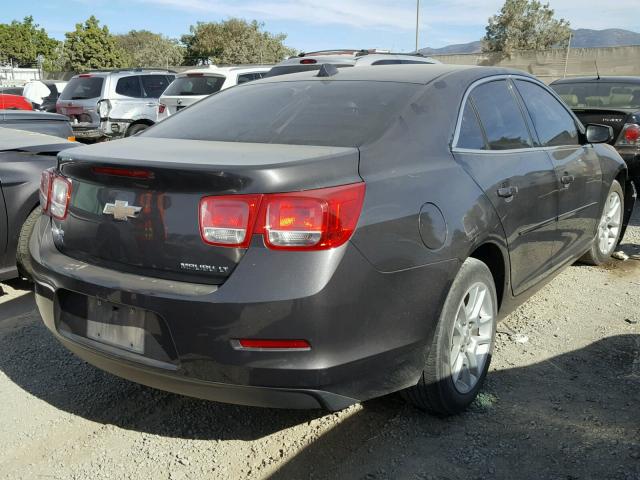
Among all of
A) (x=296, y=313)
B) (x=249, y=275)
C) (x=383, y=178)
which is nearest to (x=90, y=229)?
(x=249, y=275)

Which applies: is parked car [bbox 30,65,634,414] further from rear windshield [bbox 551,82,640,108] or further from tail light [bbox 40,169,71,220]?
rear windshield [bbox 551,82,640,108]

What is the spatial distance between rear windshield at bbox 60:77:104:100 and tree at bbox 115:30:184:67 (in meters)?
48.0

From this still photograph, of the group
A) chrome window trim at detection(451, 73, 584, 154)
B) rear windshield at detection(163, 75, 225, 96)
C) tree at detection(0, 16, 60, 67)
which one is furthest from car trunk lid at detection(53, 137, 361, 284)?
tree at detection(0, 16, 60, 67)

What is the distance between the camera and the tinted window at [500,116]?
3.31 metres

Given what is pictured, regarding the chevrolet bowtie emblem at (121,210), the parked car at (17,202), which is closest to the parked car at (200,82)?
the parked car at (17,202)

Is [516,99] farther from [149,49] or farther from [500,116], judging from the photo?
[149,49]

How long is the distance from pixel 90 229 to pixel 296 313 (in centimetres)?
101

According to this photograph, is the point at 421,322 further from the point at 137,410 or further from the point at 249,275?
the point at 137,410

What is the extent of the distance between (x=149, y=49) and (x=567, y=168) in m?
64.5

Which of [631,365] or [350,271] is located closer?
[350,271]

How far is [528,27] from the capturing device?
53.9 metres

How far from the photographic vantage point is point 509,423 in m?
2.93

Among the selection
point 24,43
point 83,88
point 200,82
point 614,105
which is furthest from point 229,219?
point 24,43

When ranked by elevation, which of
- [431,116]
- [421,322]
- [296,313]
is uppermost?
[431,116]
